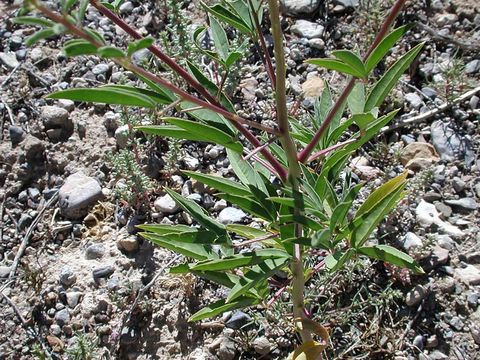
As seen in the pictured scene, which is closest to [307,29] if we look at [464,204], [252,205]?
[464,204]

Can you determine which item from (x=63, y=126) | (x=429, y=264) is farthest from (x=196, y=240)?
(x=63, y=126)

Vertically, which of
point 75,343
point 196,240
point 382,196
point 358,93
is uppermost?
point 358,93

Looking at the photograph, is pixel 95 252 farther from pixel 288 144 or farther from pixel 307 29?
pixel 307 29

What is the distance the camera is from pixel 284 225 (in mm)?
1870

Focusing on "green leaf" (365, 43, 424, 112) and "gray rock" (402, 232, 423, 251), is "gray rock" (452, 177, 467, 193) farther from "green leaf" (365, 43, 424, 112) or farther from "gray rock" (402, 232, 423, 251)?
"green leaf" (365, 43, 424, 112)

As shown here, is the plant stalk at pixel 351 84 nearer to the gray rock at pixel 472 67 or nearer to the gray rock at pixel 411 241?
the gray rock at pixel 411 241

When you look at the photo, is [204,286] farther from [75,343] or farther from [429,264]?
[429,264]

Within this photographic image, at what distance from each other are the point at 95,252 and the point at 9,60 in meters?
1.35

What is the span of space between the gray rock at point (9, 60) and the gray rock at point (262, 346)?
2.08 meters

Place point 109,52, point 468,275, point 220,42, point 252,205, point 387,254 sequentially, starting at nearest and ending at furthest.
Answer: point 109,52 → point 387,254 → point 252,205 → point 220,42 → point 468,275

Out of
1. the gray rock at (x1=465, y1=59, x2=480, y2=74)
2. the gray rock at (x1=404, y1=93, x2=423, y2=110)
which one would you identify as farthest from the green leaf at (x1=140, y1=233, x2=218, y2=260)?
the gray rock at (x1=465, y1=59, x2=480, y2=74)

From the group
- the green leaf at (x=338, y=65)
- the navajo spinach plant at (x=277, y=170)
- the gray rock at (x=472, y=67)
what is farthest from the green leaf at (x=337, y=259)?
the gray rock at (x=472, y=67)

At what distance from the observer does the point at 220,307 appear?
198cm

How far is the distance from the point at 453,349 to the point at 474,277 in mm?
326
